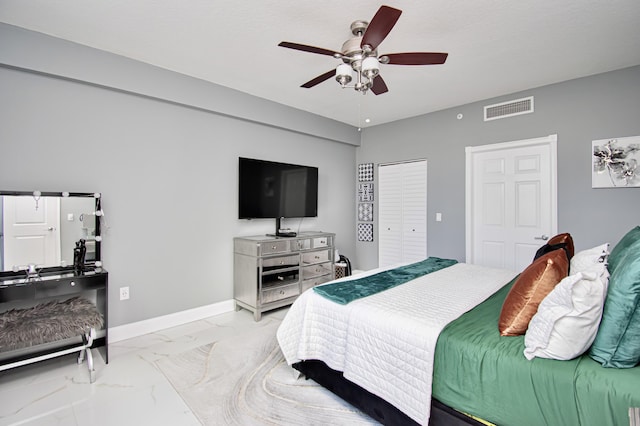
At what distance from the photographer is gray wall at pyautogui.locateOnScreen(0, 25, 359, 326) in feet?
7.98

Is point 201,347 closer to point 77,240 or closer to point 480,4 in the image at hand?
point 77,240

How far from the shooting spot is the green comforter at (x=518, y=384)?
1090 millimetres

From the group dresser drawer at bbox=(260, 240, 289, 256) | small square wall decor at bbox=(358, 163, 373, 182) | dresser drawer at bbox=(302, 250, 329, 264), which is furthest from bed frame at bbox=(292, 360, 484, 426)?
small square wall decor at bbox=(358, 163, 373, 182)

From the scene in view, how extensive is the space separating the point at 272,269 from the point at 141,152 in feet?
5.94

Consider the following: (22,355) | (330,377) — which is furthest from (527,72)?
(22,355)

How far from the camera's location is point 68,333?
221 cm

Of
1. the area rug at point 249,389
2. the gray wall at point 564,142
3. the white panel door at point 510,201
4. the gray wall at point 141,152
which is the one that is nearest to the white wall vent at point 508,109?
the gray wall at point 564,142

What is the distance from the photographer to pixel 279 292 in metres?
3.58

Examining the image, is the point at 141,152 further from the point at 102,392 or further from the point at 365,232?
the point at 365,232

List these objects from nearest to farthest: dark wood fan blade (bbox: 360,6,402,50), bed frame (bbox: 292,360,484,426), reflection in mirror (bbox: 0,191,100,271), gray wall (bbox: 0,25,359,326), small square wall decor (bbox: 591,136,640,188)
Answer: bed frame (bbox: 292,360,484,426), dark wood fan blade (bbox: 360,6,402,50), reflection in mirror (bbox: 0,191,100,271), gray wall (bbox: 0,25,359,326), small square wall decor (bbox: 591,136,640,188)

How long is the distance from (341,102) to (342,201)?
5.68 feet

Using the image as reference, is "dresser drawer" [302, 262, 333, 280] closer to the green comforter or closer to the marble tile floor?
the marble tile floor

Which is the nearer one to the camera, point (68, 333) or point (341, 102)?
point (68, 333)

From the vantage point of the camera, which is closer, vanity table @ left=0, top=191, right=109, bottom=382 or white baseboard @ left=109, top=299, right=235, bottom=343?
vanity table @ left=0, top=191, right=109, bottom=382
